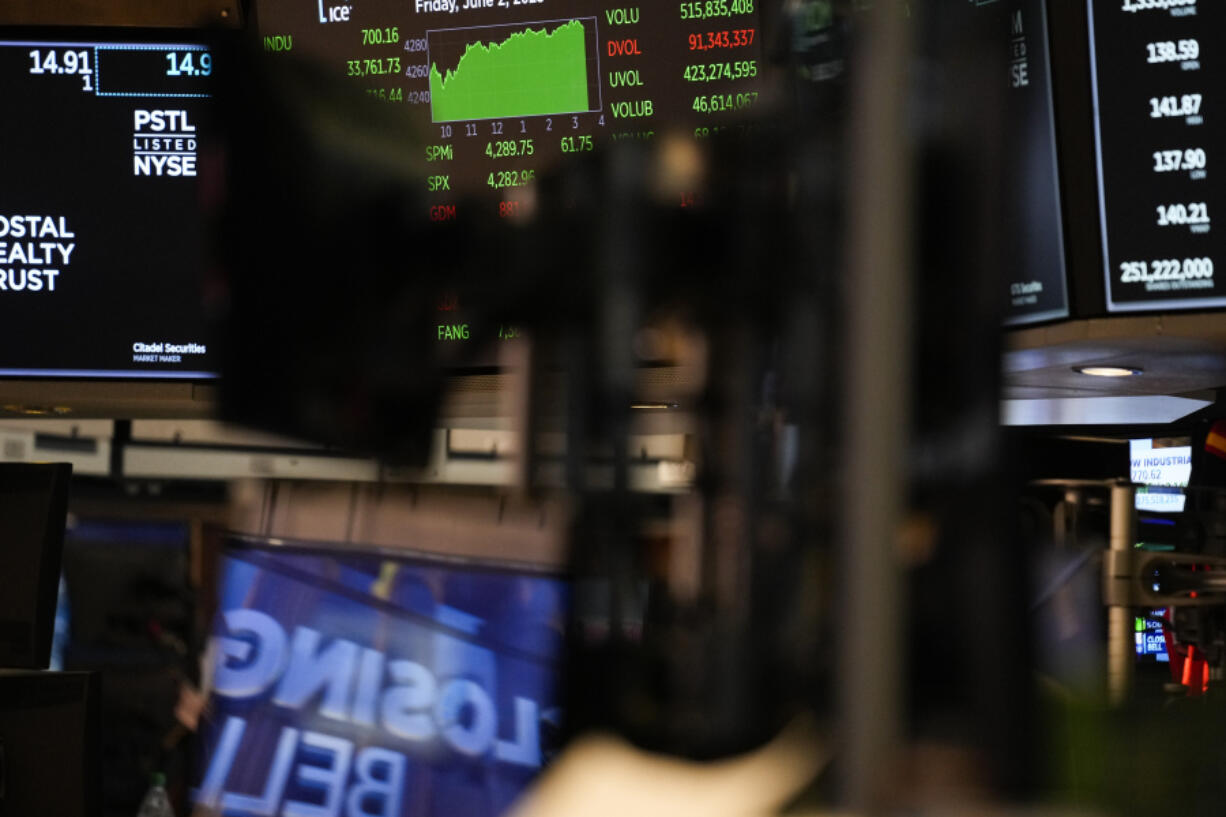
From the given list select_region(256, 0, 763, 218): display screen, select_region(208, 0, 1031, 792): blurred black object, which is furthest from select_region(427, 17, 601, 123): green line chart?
select_region(208, 0, 1031, 792): blurred black object

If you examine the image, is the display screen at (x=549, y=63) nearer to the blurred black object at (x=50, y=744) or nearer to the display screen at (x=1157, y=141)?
the display screen at (x=1157, y=141)

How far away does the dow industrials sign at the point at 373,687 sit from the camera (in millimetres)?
948

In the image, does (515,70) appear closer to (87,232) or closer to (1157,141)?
→ (87,232)

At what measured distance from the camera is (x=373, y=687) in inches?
38.5

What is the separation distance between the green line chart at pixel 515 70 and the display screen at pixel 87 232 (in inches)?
17.4

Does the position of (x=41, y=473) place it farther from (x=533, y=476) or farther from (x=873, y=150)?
(x=873, y=150)

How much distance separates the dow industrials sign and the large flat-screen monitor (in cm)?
84

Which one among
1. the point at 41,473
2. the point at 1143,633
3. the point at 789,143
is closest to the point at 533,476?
the point at 789,143

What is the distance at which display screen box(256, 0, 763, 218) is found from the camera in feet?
6.29

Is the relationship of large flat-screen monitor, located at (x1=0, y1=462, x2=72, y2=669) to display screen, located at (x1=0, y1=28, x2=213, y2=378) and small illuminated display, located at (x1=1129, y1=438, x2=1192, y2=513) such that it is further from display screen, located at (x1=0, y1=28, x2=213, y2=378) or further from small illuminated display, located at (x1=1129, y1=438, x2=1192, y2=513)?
small illuminated display, located at (x1=1129, y1=438, x2=1192, y2=513)

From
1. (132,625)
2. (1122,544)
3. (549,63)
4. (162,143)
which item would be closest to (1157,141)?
(1122,544)

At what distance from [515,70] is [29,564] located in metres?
0.99

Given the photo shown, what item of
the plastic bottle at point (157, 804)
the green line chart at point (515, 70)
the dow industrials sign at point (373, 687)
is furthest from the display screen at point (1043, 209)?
the plastic bottle at point (157, 804)

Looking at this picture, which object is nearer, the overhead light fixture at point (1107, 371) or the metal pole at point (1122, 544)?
the metal pole at point (1122, 544)
